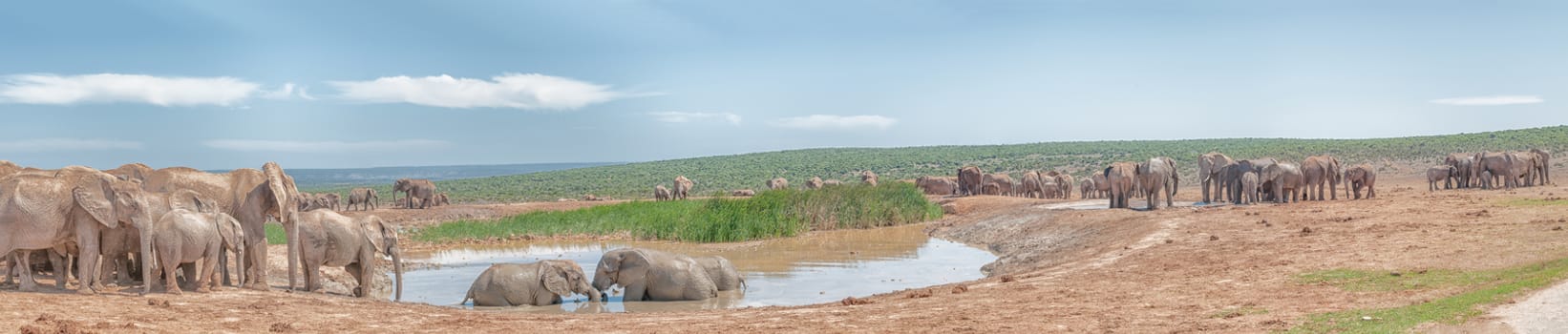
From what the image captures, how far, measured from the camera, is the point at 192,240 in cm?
1291

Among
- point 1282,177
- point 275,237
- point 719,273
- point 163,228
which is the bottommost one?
point 275,237

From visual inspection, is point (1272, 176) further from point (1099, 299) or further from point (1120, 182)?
point (1099, 299)

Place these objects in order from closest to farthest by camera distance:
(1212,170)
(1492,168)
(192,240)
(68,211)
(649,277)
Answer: (68,211), (192,240), (649,277), (1212,170), (1492,168)

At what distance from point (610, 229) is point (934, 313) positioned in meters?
23.4

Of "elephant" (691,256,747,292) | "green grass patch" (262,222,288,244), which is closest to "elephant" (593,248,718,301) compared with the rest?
"elephant" (691,256,747,292)

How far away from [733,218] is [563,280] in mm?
16235

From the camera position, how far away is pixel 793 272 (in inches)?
853

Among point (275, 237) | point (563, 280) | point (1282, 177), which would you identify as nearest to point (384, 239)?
point (563, 280)

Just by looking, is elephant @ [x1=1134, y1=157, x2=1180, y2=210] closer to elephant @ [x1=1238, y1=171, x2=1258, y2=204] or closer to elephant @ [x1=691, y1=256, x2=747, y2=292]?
elephant @ [x1=1238, y1=171, x2=1258, y2=204]

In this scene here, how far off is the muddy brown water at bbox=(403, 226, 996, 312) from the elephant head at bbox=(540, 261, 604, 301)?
7.7 inches

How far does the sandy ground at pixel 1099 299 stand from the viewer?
415 inches

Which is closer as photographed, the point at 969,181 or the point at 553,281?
the point at 553,281

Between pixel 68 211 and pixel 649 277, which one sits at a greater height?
pixel 68 211

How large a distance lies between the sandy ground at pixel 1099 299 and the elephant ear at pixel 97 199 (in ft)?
3.10
